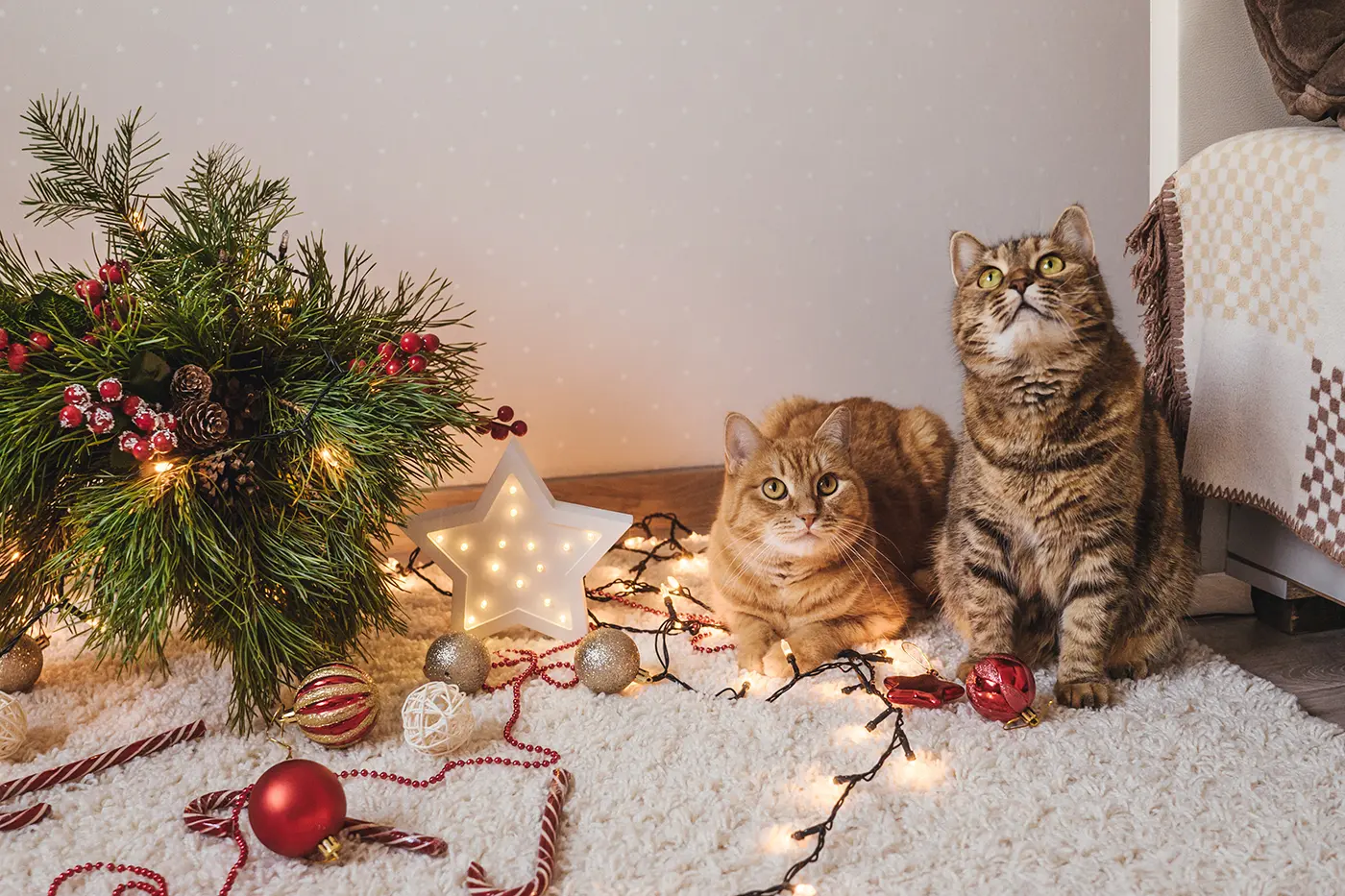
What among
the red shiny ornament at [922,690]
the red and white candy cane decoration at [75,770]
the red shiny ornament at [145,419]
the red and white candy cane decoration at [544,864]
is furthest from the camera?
the red shiny ornament at [922,690]

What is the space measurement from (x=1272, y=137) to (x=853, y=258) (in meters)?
0.85

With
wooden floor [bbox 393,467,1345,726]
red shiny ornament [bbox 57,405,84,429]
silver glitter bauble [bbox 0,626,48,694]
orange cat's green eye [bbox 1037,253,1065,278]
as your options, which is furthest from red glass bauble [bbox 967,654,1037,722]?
silver glitter bauble [bbox 0,626,48,694]

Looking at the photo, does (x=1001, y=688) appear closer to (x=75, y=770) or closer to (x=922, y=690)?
(x=922, y=690)

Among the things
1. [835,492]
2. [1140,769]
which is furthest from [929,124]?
[1140,769]

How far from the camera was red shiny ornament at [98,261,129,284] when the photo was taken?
3.98 feet

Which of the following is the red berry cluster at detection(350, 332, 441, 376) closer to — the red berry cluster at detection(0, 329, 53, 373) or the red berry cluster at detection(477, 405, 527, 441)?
the red berry cluster at detection(477, 405, 527, 441)

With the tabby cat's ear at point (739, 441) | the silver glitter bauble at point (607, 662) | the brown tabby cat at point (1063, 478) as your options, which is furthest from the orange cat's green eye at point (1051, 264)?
the silver glitter bauble at point (607, 662)

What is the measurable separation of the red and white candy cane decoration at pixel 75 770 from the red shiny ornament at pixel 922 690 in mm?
883

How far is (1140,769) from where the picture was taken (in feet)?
3.59

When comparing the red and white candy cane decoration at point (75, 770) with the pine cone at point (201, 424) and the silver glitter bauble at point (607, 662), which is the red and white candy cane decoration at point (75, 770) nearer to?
the pine cone at point (201, 424)

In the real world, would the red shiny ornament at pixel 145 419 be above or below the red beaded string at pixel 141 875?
above

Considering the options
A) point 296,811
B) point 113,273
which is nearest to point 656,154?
point 113,273

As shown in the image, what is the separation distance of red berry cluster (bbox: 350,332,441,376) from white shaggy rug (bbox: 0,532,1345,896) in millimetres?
445

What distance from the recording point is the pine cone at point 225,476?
1.19 meters
